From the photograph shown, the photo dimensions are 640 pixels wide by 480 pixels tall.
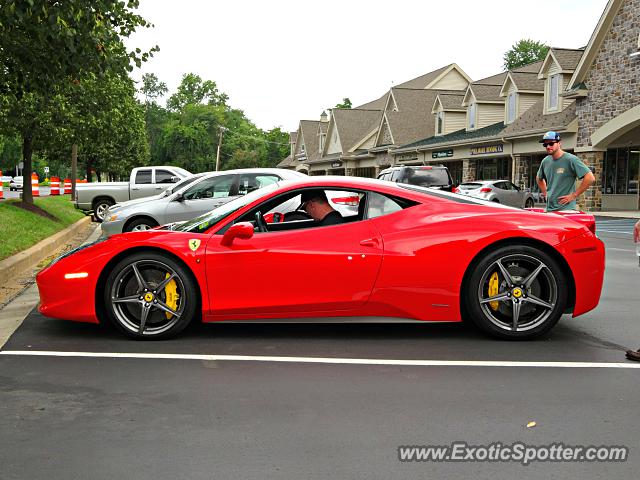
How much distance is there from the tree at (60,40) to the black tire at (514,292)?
491cm

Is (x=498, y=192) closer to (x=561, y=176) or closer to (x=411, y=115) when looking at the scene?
(x=561, y=176)

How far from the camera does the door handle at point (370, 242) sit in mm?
5816

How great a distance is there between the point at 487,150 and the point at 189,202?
26.7 m

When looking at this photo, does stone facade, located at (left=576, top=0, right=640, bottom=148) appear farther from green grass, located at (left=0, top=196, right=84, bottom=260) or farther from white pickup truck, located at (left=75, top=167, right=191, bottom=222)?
green grass, located at (left=0, top=196, right=84, bottom=260)

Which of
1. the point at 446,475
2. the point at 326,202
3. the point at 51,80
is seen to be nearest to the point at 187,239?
the point at 326,202

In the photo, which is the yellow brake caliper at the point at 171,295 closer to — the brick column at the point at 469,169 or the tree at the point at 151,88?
the brick column at the point at 469,169

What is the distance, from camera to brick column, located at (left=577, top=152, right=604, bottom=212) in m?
30.0

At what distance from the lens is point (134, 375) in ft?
15.9

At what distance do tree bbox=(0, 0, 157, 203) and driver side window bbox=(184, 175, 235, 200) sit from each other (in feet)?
10.9

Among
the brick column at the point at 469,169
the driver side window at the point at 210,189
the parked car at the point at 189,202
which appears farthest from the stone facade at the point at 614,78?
the driver side window at the point at 210,189

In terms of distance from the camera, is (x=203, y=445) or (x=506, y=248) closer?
(x=203, y=445)

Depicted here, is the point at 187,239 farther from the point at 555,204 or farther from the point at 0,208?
the point at 0,208

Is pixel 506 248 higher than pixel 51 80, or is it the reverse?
pixel 51 80

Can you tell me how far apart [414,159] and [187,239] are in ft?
138
